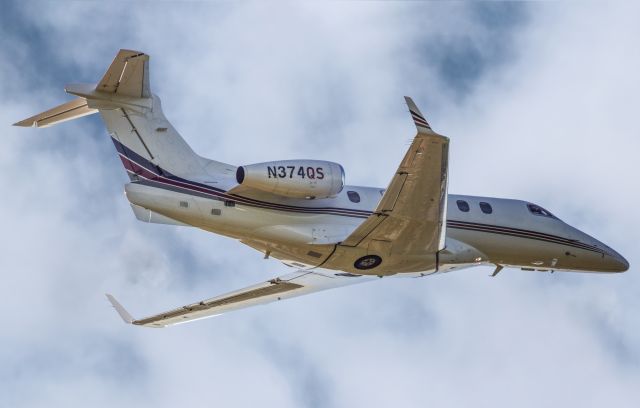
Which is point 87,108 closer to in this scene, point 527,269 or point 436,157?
point 436,157

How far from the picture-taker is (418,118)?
78.2 ft

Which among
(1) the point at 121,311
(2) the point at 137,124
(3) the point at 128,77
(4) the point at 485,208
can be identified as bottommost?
(1) the point at 121,311

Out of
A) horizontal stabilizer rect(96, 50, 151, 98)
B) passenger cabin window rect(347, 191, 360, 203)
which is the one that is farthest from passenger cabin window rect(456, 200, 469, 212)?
horizontal stabilizer rect(96, 50, 151, 98)

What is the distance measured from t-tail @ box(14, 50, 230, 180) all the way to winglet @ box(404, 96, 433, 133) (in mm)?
5759

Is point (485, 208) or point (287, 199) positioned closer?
point (287, 199)

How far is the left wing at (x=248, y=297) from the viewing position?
104ft

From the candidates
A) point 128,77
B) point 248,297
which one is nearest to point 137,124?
point 128,77

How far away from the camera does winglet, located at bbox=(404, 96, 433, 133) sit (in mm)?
23500

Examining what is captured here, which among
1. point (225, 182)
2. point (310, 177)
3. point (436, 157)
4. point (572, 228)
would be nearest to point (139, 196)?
point (225, 182)

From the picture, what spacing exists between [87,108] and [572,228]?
12.7 meters

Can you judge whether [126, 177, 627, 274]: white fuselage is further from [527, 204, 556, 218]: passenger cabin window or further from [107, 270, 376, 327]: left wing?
[107, 270, 376, 327]: left wing

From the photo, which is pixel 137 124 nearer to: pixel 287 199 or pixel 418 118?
pixel 287 199

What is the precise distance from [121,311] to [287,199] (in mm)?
6431

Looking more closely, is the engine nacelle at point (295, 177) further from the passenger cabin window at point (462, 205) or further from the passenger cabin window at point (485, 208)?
the passenger cabin window at point (485, 208)
